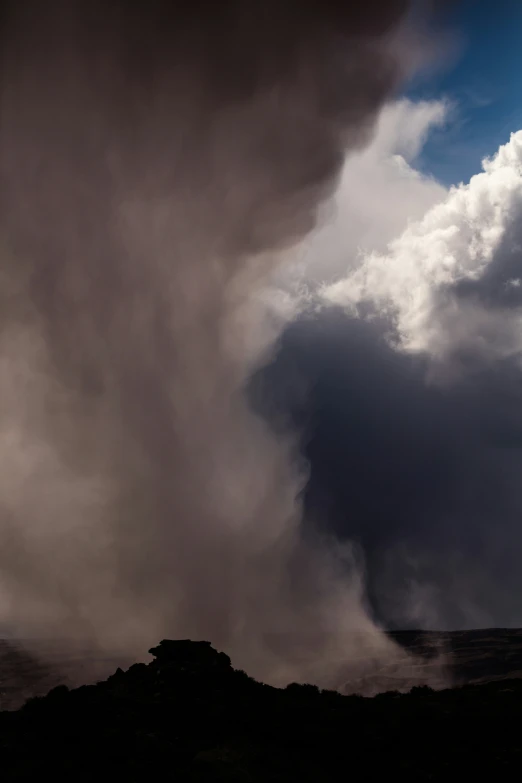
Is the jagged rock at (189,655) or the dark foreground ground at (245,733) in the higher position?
the jagged rock at (189,655)

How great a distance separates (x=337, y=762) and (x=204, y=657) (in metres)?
28.8

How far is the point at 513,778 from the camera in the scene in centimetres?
3981

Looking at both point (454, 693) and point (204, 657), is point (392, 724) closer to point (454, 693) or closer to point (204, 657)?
point (454, 693)

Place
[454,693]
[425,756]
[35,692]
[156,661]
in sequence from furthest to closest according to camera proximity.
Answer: [35,692]
[156,661]
[454,693]
[425,756]

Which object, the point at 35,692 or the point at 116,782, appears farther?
the point at 35,692

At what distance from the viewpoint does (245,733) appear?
50281 mm

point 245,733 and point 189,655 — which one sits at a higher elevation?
point 189,655

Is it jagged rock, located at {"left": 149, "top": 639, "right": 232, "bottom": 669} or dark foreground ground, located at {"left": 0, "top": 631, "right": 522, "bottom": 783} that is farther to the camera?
jagged rock, located at {"left": 149, "top": 639, "right": 232, "bottom": 669}

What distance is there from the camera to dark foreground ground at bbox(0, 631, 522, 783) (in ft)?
137

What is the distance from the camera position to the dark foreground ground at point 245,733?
41.9m

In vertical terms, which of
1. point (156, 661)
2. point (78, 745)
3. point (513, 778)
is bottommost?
point (513, 778)

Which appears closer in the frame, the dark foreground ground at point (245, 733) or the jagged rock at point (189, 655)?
the dark foreground ground at point (245, 733)

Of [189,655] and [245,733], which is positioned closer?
[245,733]

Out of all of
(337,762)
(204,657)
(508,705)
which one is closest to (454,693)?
(508,705)
